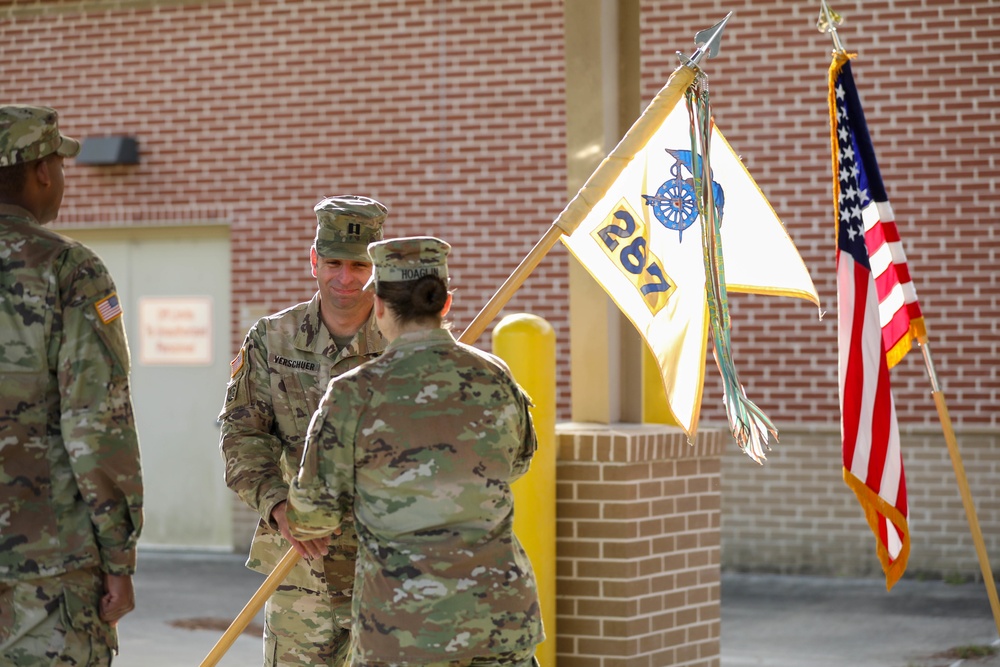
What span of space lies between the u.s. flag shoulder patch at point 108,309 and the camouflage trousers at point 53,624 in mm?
635

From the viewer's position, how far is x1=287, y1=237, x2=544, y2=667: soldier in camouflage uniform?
329 cm

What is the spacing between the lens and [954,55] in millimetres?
9914

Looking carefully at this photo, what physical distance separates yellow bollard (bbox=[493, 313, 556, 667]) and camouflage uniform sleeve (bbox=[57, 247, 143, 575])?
2.63 metres

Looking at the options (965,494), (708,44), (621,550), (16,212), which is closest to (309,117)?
(621,550)

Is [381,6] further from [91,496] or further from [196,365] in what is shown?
[91,496]

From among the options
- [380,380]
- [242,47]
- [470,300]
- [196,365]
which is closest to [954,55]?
[470,300]

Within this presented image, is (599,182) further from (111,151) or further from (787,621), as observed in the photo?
(111,151)

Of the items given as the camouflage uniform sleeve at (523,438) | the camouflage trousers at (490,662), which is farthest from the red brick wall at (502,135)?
the camouflage trousers at (490,662)

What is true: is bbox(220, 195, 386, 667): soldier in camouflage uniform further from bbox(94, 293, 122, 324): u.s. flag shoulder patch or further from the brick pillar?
the brick pillar

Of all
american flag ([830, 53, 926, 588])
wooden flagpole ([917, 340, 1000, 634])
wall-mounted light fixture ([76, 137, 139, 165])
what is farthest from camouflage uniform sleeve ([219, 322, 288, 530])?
wall-mounted light fixture ([76, 137, 139, 165])

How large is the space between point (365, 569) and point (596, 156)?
340 centimetres

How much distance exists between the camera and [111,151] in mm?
11594

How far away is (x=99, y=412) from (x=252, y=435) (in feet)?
2.99

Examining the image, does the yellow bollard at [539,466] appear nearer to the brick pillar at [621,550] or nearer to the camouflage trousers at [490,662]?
the brick pillar at [621,550]
